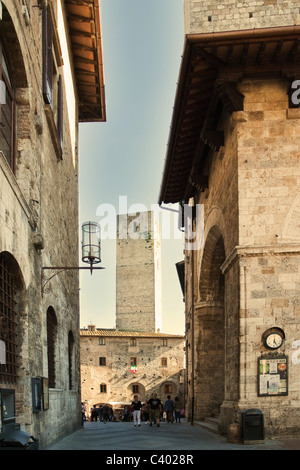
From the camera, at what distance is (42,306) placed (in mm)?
10055

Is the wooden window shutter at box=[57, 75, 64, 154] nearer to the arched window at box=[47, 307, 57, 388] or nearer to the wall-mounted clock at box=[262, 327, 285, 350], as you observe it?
the arched window at box=[47, 307, 57, 388]

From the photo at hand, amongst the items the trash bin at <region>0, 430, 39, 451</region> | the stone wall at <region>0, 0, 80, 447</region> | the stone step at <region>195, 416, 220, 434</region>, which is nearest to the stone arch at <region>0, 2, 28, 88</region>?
the stone wall at <region>0, 0, 80, 447</region>

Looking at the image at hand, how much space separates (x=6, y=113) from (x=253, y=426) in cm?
646

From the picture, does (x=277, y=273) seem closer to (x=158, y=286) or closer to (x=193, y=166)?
(x=193, y=166)

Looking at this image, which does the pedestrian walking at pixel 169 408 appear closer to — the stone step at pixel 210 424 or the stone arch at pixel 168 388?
the stone step at pixel 210 424

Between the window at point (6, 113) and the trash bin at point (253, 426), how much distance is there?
Answer: 5.71m

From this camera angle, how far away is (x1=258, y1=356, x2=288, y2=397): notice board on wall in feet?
35.5

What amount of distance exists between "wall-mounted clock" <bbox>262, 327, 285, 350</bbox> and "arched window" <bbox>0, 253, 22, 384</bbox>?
4.73 metres

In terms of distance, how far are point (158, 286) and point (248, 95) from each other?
151ft

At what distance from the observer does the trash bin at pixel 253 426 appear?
10.3 meters

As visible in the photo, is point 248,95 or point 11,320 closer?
point 11,320

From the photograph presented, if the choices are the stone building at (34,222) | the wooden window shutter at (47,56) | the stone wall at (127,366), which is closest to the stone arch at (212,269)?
the stone building at (34,222)

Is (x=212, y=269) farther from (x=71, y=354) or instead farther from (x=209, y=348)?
(x=71, y=354)

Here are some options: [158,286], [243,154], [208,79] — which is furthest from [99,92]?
[158,286]
